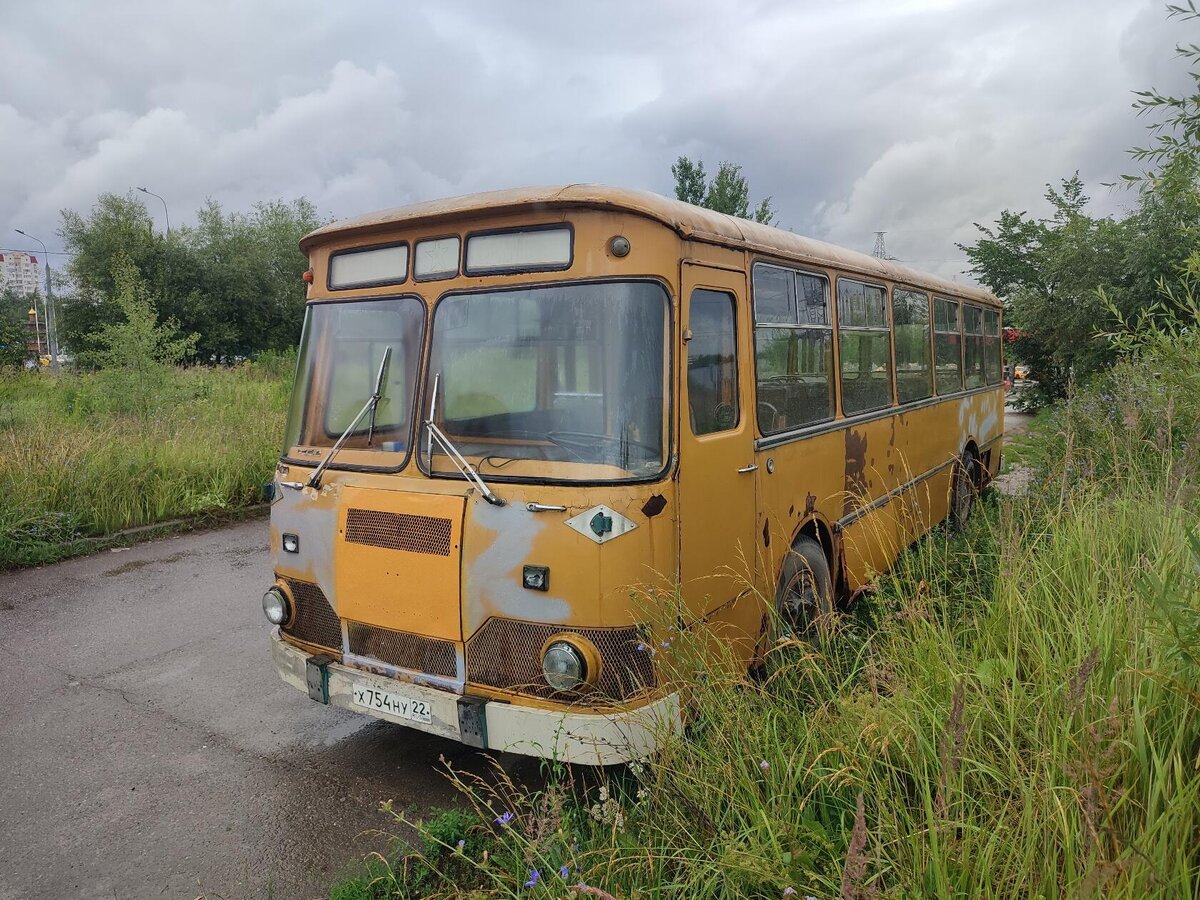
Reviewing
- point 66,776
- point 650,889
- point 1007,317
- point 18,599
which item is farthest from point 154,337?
point 1007,317

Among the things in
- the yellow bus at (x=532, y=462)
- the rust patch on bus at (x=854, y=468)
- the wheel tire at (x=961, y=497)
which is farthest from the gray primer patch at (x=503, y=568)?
the wheel tire at (x=961, y=497)

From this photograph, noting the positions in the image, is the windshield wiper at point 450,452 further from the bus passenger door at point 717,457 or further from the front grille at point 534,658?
the bus passenger door at point 717,457

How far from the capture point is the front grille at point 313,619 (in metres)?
4.10

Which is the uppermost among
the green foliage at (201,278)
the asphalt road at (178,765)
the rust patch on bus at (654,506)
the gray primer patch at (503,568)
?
the green foliage at (201,278)

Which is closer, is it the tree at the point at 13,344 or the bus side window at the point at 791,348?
the bus side window at the point at 791,348

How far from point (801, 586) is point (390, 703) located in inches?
96.4

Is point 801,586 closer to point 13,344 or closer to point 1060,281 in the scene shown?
point 1060,281

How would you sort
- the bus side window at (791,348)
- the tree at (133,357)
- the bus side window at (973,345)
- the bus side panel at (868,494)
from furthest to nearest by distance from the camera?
the tree at (133,357)
the bus side window at (973,345)
the bus side panel at (868,494)
the bus side window at (791,348)

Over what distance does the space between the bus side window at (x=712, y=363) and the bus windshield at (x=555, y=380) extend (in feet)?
0.84

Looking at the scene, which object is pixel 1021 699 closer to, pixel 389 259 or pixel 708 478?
pixel 708 478

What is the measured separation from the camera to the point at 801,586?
16.3 ft

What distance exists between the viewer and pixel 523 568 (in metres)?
3.52

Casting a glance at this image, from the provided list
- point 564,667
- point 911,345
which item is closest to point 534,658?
point 564,667

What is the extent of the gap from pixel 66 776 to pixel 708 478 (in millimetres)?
3684
